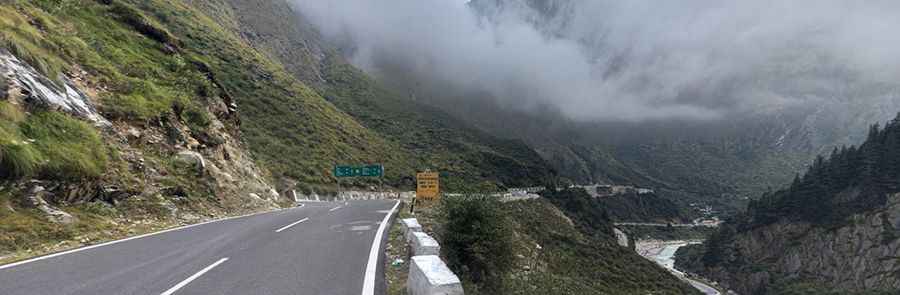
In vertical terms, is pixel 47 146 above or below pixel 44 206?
above

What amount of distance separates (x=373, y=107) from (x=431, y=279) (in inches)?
5671

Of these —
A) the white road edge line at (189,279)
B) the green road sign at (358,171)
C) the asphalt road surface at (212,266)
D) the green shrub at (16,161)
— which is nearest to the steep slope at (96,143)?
the green shrub at (16,161)

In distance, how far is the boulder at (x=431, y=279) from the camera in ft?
16.0

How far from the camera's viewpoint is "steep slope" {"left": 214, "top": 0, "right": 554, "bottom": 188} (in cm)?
11744

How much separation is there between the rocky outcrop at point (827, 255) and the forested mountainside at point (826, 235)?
0.15 meters

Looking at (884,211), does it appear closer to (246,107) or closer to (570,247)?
(570,247)

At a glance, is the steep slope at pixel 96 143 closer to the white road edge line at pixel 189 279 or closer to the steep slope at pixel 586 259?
the white road edge line at pixel 189 279

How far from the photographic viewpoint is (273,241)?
36.5ft

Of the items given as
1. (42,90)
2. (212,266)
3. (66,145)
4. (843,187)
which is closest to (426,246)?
(212,266)

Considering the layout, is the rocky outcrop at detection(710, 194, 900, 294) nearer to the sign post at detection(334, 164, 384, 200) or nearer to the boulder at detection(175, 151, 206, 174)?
the sign post at detection(334, 164, 384, 200)

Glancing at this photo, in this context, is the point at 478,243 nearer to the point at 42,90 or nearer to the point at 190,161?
the point at 42,90

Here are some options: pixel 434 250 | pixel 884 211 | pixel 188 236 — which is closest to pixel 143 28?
pixel 188 236

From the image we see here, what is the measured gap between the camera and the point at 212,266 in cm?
801

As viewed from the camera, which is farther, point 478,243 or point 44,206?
point 44,206
